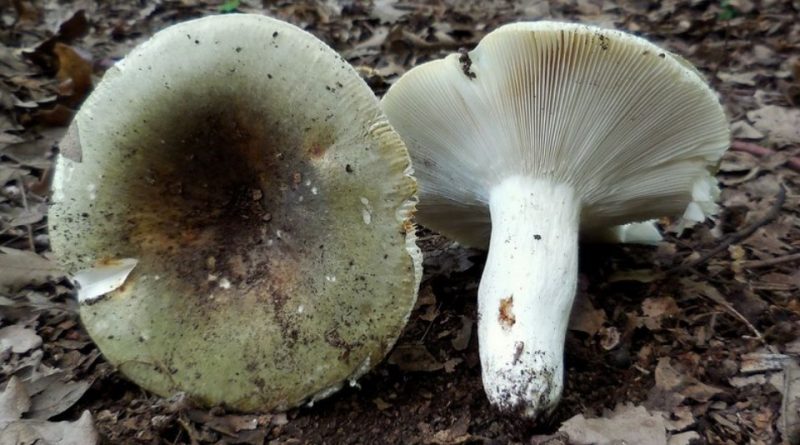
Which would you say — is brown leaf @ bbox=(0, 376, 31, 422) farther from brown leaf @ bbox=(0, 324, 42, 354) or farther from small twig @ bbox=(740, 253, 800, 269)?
small twig @ bbox=(740, 253, 800, 269)

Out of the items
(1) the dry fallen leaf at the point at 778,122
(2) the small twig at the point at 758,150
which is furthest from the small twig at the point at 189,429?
(1) the dry fallen leaf at the point at 778,122

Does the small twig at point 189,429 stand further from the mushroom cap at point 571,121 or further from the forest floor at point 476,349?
the mushroom cap at point 571,121

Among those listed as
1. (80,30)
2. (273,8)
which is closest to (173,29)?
(80,30)

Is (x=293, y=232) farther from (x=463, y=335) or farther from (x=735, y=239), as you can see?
(x=735, y=239)

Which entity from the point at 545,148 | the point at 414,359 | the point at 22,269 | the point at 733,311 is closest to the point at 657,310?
the point at 733,311

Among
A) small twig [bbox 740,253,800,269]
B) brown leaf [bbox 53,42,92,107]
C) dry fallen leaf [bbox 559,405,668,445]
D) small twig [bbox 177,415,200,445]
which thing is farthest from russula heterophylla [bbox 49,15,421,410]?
brown leaf [bbox 53,42,92,107]
